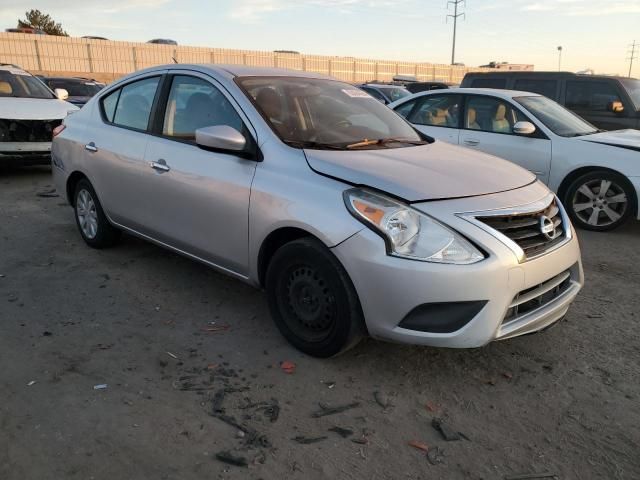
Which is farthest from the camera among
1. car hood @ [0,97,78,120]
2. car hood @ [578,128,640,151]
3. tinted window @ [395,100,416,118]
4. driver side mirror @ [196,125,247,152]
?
car hood @ [0,97,78,120]

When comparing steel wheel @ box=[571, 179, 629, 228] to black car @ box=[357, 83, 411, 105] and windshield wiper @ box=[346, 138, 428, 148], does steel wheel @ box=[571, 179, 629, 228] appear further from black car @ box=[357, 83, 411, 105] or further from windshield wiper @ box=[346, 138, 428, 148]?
black car @ box=[357, 83, 411, 105]

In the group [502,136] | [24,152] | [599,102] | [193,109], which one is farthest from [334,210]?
[599,102]

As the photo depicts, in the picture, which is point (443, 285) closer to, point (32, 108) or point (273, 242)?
point (273, 242)

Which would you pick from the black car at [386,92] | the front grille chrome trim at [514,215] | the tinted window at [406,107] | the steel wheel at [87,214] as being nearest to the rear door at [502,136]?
the tinted window at [406,107]

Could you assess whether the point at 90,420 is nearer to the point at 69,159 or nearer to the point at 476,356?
the point at 476,356

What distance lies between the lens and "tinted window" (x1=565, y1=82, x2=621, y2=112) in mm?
8672

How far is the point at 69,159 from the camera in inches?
203

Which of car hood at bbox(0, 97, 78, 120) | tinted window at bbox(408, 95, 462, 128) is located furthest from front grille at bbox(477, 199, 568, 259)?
car hood at bbox(0, 97, 78, 120)

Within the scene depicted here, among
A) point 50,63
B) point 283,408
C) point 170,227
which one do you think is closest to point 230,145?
point 170,227

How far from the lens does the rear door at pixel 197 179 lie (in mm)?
3510

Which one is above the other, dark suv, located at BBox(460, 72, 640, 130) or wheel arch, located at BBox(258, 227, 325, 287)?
dark suv, located at BBox(460, 72, 640, 130)

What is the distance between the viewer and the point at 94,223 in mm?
5141

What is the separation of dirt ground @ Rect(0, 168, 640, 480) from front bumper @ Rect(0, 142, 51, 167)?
15.6 feet

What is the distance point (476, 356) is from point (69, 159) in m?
3.98
